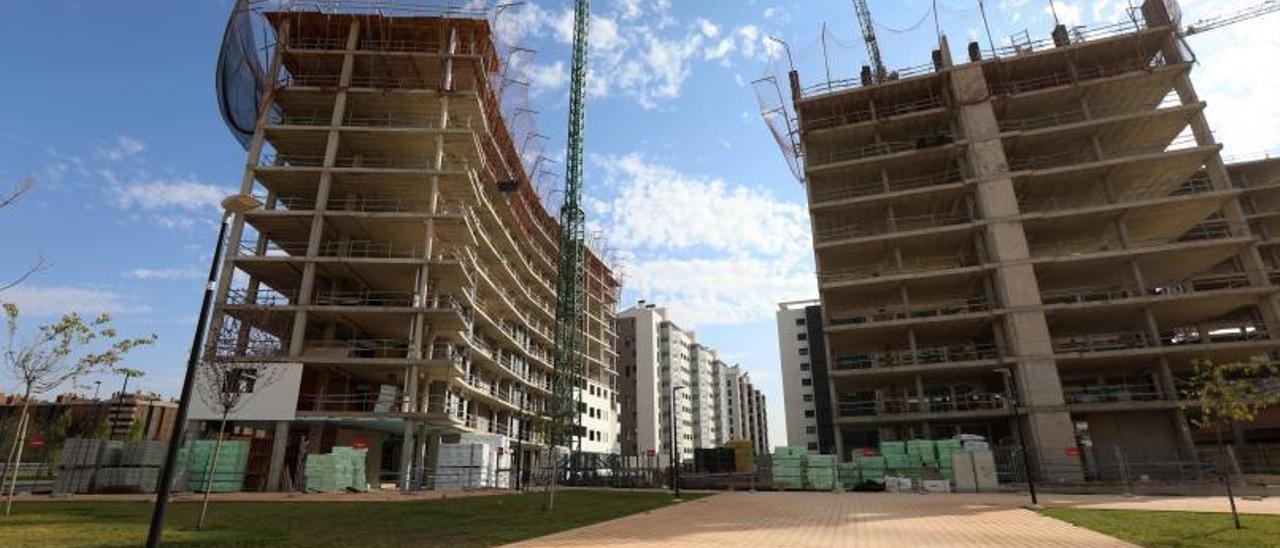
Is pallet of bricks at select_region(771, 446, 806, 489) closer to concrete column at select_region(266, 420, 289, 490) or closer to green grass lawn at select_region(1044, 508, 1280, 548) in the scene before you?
green grass lawn at select_region(1044, 508, 1280, 548)

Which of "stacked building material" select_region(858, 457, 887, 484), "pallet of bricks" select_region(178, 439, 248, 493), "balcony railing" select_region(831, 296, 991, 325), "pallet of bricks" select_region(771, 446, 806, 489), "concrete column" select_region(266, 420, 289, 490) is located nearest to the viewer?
"pallet of bricks" select_region(178, 439, 248, 493)

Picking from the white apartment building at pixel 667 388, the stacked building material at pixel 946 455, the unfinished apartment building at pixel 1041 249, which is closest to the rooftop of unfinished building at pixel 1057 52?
the unfinished apartment building at pixel 1041 249

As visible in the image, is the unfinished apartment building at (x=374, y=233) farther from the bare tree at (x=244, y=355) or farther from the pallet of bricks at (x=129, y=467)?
the pallet of bricks at (x=129, y=467)

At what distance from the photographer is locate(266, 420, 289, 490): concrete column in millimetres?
31719

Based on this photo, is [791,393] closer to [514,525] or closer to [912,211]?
[912,211]

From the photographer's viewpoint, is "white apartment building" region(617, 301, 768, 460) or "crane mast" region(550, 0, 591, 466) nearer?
"crane mast" region(550, 0, 591, 466)

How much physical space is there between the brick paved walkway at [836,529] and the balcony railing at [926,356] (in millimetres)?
23294

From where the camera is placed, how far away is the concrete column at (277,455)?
104ft

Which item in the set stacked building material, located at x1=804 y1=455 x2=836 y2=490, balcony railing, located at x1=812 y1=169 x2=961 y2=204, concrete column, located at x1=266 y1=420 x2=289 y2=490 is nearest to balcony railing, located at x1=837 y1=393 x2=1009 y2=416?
stacked building material, located at x1=804 y1=455 x2=836 y2=490

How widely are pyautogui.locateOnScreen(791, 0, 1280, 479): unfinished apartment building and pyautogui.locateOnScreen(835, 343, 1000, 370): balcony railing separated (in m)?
0.24

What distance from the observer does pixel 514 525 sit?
48.0 feet

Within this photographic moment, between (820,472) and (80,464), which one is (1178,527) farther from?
(80,464)

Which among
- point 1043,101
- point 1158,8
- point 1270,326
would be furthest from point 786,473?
point 1158,8

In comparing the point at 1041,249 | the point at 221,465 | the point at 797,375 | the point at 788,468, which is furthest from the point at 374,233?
the point at 797,375
